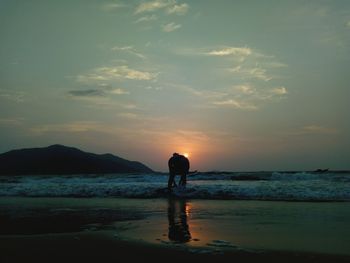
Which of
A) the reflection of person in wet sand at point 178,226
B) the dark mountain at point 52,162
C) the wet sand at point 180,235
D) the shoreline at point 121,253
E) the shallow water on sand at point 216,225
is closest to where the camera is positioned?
the shoreline at point 121,253

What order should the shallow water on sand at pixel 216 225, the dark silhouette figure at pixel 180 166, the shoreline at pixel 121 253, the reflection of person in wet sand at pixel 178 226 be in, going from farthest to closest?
the dark silhouette figure at pixel 180 166
the reflection of person in wet sand at pixel 178 226
the shallow water on sand at pixel 216 225
the shoreline at pixel 121 253

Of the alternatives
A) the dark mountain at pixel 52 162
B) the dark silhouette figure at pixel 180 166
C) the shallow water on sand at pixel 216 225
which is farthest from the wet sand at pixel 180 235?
the dark mountain at pixel 52 162

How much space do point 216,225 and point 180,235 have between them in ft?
5.37

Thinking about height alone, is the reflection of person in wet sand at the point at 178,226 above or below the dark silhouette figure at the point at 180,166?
below

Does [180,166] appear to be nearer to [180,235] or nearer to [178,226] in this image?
[178,226]

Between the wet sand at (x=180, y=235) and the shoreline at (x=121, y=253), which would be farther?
the wet sand at (x=180, y=235)

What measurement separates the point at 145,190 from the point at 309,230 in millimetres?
13305

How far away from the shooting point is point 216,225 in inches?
390

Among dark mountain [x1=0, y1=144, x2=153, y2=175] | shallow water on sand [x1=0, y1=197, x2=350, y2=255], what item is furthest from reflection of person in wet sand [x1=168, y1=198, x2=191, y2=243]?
dark mountain [x1=0, y1=144, x2=153, y2=175]

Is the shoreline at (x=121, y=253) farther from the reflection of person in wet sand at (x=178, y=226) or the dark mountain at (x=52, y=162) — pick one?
the dark mountain at (x=52, y=162)

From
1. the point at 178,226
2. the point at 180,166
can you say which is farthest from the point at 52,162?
the point at 178,226

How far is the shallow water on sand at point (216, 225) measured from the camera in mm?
7656

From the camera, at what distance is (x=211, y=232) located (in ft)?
29.2

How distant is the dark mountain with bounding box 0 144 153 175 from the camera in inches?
3037
